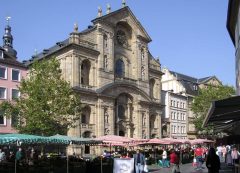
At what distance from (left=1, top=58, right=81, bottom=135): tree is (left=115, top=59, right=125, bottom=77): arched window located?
24.7 meters

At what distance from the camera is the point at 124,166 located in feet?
83.0

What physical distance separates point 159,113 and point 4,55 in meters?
31.6

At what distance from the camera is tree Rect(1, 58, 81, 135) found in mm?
45219

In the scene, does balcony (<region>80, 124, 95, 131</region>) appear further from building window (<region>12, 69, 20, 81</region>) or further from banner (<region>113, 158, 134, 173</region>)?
banner (<region>113, 158, 134, 173</region>)

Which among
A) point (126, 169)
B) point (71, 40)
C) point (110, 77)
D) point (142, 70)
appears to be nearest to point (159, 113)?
point (142, 70)

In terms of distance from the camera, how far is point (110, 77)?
227ft

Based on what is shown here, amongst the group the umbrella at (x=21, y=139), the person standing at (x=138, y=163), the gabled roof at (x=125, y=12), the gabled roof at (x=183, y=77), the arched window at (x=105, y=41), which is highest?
the gabled roof at (x=125, y=12)

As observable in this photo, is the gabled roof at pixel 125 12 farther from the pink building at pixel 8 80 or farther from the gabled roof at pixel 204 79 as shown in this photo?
the gabled roof at pixel 204 79

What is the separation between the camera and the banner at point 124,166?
25.2 metres

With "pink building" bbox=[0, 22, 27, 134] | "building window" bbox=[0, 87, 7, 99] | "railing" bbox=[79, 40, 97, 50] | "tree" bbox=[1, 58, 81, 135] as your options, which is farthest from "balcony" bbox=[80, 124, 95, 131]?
"tree" bbox=[1, 58, 81, 135]

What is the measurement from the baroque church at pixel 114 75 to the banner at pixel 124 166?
3590 cm

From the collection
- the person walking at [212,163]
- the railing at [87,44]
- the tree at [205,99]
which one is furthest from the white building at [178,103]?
the person walking at [212,163]

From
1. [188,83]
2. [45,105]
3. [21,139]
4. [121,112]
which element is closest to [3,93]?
[45,105]

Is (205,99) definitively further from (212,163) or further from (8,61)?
(212,163)
